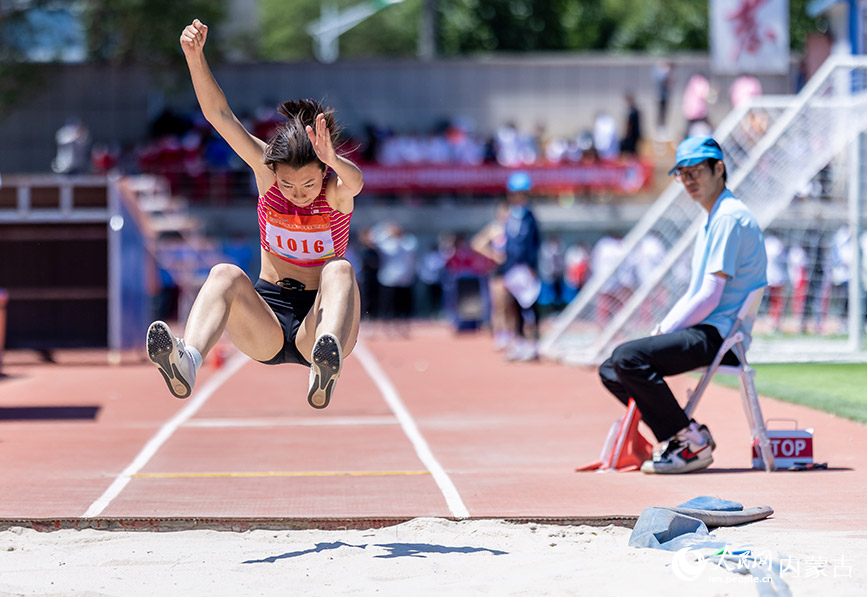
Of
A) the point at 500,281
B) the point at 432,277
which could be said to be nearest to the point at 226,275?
the point at 500,281

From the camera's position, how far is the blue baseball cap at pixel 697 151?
777cm

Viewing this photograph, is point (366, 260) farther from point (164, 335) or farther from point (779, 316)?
point (164, 335)

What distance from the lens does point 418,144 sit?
30.1 metres

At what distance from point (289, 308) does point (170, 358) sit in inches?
37.7

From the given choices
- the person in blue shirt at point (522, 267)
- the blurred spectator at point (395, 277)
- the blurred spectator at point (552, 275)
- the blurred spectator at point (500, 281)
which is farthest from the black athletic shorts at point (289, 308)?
the blurred spectator at point (552, 275)

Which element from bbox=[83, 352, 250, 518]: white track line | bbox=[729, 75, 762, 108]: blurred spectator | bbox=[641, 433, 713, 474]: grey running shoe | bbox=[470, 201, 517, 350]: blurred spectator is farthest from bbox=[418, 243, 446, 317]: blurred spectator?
bbox=[641, 433, 713, 474]: grey running shoe

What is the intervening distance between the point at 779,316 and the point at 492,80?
46.3 feet

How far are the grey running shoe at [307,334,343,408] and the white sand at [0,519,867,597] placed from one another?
0.74m

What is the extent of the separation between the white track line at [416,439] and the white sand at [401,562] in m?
0.53

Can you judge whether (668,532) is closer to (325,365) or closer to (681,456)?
(325,365)

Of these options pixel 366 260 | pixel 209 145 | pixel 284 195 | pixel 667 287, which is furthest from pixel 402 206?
pixel 284 195

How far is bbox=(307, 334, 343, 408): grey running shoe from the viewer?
5.76m

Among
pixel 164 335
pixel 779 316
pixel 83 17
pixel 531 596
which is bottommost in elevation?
pixel 779 316

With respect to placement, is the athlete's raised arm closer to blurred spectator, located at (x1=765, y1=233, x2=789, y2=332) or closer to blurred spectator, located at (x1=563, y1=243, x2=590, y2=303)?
blurred spectator, located at (x1=765, y1=233, x2=789, y2=332)
